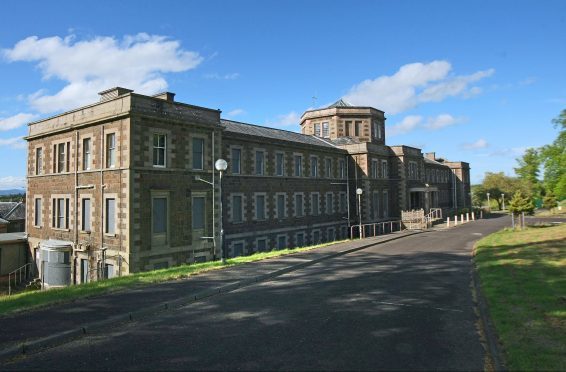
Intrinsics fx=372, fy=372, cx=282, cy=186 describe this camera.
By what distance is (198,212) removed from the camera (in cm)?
2198

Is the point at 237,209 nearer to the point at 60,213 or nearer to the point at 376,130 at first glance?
the point at 60,213

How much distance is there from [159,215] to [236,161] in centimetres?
848

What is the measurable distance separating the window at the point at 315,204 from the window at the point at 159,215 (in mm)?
16570

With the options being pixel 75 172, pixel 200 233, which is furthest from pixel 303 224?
pixel 75 172

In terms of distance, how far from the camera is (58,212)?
952 inches

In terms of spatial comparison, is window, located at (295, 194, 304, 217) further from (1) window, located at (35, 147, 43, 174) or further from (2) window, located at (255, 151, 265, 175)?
(1) window, located at (35, 147, 43, 174)

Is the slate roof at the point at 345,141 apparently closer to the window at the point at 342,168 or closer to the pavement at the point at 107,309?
the window at the point at 342,168

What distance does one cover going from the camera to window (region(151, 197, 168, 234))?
19688 mm

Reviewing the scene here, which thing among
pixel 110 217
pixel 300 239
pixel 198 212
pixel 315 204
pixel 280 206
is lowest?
pixel 300 239

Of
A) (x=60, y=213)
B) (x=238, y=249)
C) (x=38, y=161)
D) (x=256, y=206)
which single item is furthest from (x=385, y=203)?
(x=38, y=161)

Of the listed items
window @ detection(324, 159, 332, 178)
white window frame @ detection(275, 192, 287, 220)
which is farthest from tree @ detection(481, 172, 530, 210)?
white window frame @ detection(275, 192, 287, 220)

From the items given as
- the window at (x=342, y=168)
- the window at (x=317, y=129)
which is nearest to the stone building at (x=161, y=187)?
the window at (x=342, y=168)

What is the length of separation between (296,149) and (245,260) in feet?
53.9

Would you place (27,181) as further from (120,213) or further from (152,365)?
(152,365)
